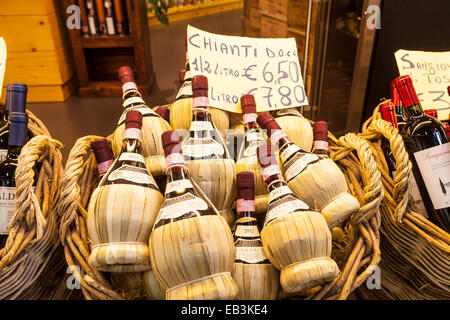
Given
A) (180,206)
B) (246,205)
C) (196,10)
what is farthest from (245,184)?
(196,10)

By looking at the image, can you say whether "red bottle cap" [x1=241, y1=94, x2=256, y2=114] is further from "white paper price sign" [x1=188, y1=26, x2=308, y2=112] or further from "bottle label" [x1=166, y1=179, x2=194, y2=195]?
"bottle label" [x1=166, y1=179, x2=194, y2=195]

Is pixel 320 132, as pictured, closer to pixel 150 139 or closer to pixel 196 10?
pixel 150 139

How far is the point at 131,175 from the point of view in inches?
26.0

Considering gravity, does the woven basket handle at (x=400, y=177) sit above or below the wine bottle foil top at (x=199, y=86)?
below

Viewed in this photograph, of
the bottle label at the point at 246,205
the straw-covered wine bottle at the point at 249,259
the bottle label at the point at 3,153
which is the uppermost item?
the bottle label at the point at 3,153

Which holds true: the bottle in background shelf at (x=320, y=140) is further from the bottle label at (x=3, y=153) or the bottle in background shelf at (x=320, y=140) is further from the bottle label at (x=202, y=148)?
the bottle label at (x=3, y=153)

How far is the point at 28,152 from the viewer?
679 millimetres

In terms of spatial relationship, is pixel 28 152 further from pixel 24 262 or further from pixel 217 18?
pixel 217 18

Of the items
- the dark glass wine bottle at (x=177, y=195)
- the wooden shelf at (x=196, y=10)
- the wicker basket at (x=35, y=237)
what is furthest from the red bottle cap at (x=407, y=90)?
the wooden shelf at (x=196, y=10)

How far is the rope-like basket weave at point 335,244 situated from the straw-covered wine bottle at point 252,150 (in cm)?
20

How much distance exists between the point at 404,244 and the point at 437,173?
0.57ft

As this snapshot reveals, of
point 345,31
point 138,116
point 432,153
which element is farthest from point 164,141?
point 345,31

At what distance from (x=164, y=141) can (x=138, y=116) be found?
0.09 meters

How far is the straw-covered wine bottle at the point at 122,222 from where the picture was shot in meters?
0.60
